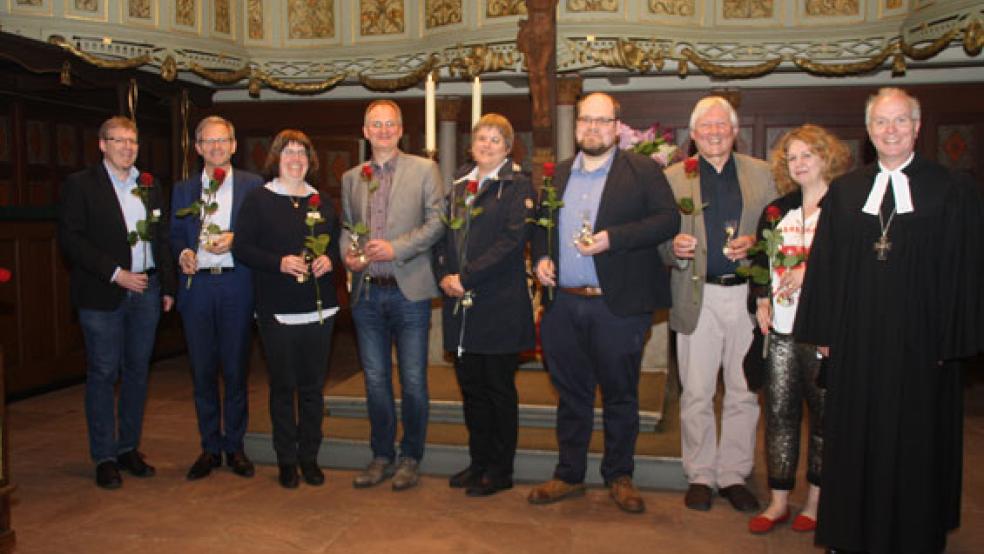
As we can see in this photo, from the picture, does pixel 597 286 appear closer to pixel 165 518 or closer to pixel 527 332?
pixel 527 332

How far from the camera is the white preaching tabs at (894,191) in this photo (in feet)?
10.2

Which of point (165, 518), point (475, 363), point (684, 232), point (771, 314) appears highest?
point (684, 232)

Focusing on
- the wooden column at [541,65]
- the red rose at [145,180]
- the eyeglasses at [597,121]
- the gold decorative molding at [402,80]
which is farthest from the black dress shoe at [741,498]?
the gold decorative molding at [402,80]

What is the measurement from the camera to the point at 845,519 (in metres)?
3.19

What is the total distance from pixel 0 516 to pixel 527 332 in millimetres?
2124

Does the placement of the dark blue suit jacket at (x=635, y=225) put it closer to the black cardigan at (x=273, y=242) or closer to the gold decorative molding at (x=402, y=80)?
the black cardigan at (x=273, y=242)

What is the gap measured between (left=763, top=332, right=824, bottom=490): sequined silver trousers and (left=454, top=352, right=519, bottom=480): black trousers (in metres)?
1.10

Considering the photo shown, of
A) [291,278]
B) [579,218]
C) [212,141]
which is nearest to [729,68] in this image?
[579,218]

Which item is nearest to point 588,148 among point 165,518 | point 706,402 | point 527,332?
point 527,332

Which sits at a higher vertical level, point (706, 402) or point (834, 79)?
point (834, 79)

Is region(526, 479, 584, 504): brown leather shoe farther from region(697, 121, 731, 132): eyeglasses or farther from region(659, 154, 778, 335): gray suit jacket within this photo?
region(697, 121, 731, 132): eyeglasses

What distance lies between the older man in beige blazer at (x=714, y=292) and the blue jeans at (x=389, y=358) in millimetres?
1146

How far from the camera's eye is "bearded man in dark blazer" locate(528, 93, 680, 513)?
12.5 ft

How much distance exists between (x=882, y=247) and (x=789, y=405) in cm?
81
